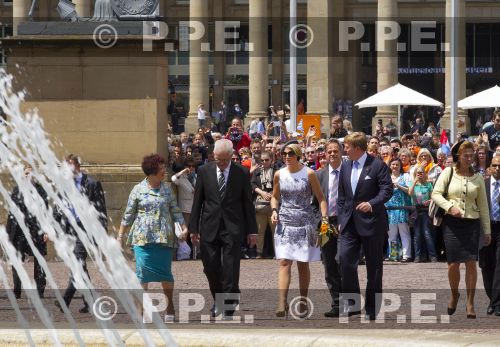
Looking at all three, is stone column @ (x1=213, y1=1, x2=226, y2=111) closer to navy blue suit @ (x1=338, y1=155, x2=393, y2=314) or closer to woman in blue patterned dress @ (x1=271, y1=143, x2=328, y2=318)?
woman in blue patterned dress @ (x1=271, y1=143, x2=328, y2=318)

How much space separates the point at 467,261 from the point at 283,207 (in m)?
2.00

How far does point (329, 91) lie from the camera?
196ft

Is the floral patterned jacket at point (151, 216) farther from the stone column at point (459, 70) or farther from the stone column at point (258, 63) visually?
the stone column at point (258, 63)

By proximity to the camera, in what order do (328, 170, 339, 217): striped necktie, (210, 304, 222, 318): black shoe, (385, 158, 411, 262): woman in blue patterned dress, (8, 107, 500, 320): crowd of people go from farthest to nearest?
(385, 158, 411, 262): woman in blue patterned dress < (328, 170, 339, 217): striped necktie < (8, 107, 500, 320): crowd of people < (210, 304, 222, 318): black shoe

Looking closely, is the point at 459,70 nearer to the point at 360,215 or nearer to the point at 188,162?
the point at 188,162

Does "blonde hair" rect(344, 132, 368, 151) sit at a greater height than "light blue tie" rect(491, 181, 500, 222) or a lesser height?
greater

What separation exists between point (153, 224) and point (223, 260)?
0.90 m

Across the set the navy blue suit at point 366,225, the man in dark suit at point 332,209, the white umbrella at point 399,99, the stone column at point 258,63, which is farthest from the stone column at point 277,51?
the navy blue suit at point 366,225

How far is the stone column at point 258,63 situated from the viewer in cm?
6456

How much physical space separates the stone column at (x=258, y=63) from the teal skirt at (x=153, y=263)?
49738 mm

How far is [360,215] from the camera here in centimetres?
1441

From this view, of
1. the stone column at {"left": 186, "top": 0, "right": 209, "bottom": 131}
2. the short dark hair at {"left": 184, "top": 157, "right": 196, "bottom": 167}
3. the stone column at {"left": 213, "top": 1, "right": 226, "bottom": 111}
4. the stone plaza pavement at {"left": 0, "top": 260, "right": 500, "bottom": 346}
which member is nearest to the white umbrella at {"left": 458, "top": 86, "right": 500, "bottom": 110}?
the short dark hair at {"left": 184, "top": 157, "right": 196, "bottom": 167}

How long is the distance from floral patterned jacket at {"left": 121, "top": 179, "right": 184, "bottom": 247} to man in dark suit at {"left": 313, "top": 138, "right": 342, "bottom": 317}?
67.4 inches

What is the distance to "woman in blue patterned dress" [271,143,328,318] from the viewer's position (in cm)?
1472
